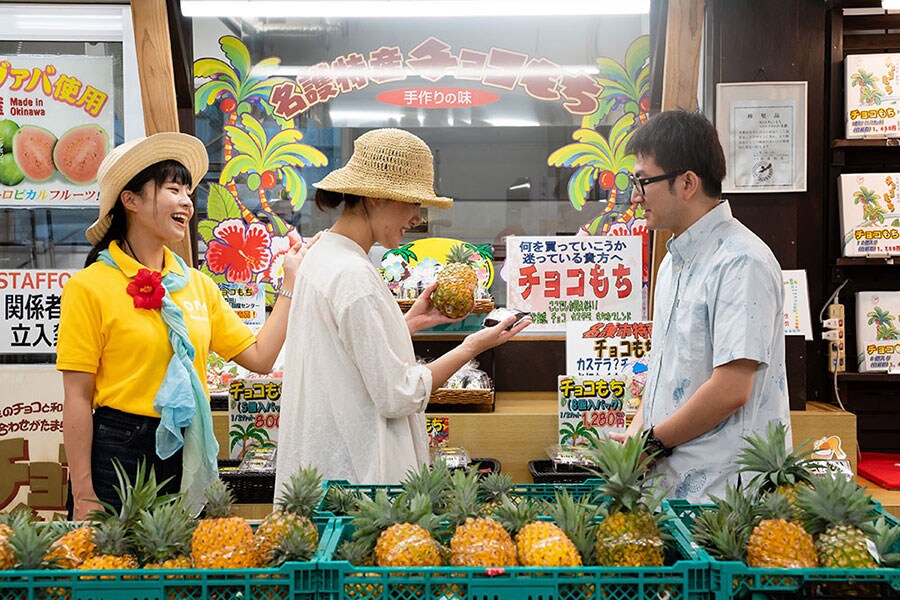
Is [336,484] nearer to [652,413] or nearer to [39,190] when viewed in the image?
[652,413]

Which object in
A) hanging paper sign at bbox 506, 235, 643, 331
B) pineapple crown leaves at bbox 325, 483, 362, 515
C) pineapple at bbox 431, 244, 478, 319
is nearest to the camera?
pineapple crown leaves at bbox 325, 483, 362, 515

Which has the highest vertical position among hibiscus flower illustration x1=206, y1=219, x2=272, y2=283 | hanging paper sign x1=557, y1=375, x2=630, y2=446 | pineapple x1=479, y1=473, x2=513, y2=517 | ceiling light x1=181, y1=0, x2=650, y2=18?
ceiling light x1=181, y1=0, x2=650, y2=18

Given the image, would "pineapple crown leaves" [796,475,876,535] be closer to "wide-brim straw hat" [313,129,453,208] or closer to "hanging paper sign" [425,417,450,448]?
→ "wide-brim straw hat" [313,129,453,208]

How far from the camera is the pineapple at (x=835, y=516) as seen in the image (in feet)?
4.44

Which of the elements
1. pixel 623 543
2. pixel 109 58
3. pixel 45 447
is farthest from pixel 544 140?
pixel 623 543

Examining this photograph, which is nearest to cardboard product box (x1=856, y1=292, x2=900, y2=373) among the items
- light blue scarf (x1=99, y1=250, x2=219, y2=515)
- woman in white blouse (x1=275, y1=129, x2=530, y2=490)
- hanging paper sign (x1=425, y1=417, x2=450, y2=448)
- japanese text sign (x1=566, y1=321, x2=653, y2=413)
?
japanese text sign (x1=566, y1=321, x2=653, y2=413)

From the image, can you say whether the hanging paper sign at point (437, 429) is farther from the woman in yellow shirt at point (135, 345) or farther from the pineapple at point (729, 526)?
the pineapple at point (729, 526)

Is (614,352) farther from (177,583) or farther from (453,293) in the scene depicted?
(177,583)

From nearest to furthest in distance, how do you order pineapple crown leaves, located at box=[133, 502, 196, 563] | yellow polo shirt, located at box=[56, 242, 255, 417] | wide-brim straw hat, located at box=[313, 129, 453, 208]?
pineapple crown leaves, located at box=[133, 502, 196, 563], wide-brim straw hat, located at box=[313, 129, 453, 208], yellow polo shirt, located at box=[56, 242, 255, 417]

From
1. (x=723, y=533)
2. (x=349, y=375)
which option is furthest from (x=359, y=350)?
(x=723, y=533)

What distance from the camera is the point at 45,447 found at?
400 centimetres

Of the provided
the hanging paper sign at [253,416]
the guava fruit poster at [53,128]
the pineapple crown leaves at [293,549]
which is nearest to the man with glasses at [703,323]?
the pineapple crown leaves at [293,549]

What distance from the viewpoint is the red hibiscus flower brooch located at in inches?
98.5

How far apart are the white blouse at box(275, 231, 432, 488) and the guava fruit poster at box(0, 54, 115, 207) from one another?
92.7 inches
